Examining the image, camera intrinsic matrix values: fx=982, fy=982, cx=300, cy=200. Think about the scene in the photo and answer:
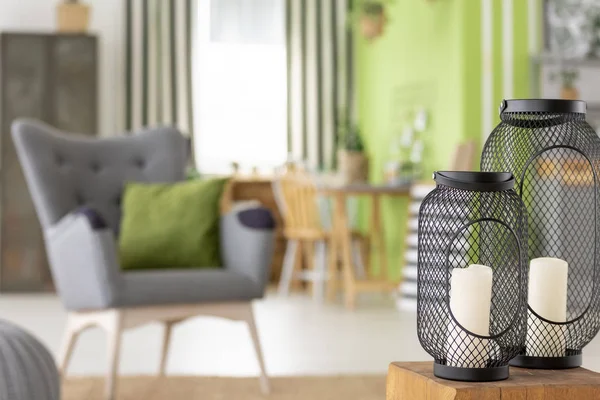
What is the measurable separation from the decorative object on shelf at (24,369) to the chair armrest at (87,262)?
3.89ft

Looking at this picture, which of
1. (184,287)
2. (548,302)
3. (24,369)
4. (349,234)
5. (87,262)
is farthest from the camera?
(349,234)

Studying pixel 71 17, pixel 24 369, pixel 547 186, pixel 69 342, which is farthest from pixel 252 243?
pixel 71 17

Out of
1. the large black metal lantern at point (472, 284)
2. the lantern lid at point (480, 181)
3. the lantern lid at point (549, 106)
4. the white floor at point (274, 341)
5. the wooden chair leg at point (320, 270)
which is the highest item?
the lantern lid at point (549, 106)

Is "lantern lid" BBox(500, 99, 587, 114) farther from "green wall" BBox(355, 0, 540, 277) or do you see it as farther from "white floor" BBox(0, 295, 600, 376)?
"green wall" BBox(355, 0, 540, 277)

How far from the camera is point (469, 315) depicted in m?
1.27

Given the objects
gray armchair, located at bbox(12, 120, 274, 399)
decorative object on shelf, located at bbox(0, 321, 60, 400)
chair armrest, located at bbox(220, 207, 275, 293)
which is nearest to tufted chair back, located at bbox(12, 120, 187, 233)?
gray armchair, located at bbox(12, 120, 274, 399)

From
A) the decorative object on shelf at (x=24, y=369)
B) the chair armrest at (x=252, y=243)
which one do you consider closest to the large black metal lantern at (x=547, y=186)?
the decorative object on shelf at (x=24, y=369)

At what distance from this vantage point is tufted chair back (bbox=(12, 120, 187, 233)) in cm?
358

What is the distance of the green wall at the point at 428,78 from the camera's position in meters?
6.05

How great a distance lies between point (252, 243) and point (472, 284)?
2248 millimetres

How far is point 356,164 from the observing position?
6.84 m

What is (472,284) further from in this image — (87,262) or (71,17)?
(71,17)

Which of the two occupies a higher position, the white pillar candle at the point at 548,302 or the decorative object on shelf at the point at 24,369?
the white pillar candle at the point at 548,302

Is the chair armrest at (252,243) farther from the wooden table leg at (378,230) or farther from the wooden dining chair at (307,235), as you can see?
the wooden table leg at (378,230)
